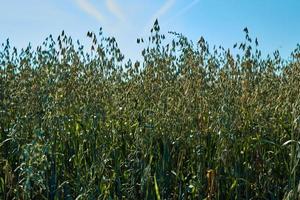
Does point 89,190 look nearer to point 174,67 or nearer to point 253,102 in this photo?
point 253,102

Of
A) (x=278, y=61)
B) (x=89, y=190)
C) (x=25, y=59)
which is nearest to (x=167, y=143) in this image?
(x=89, y=190)

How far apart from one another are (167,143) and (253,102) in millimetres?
625

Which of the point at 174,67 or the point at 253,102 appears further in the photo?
the point at 174,67

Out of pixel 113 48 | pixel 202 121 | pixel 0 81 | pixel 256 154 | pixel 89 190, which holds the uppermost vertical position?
pixel 113 48

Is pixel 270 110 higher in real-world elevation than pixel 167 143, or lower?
higher

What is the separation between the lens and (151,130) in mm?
2879

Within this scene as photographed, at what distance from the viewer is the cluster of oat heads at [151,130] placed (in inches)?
112

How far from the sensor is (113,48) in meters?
3.79

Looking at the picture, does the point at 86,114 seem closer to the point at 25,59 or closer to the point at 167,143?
the point at 167,143

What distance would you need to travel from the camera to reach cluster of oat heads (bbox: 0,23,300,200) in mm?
2836

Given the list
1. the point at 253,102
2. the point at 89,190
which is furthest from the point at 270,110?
the point at 89,190

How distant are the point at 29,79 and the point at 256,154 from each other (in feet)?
5.39

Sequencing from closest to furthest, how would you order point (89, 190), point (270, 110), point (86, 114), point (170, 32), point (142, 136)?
1. point (89, 190)
2. point (142, 136)
3. point (86, 114)
4. point (270, 110)
5. point (170, 32)

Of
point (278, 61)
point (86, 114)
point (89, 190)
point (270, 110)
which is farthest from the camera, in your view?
point (278, 61)
